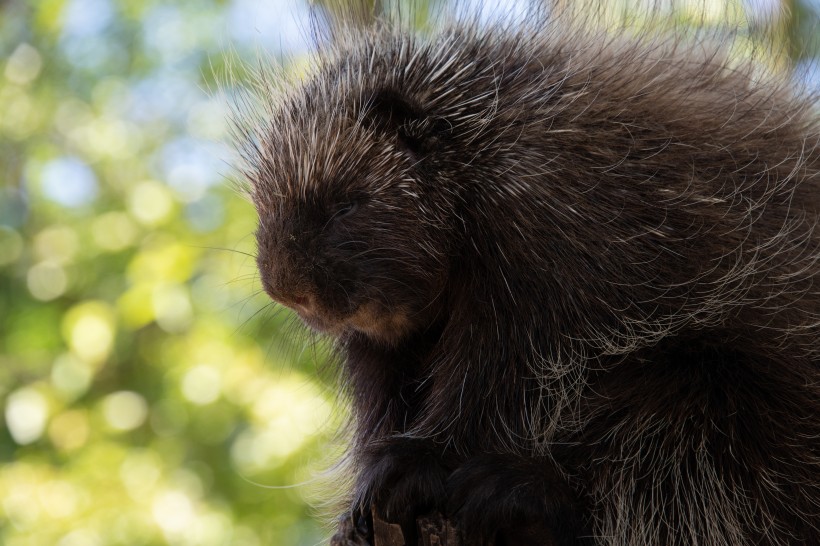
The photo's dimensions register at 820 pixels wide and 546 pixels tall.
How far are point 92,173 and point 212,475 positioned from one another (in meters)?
1.82

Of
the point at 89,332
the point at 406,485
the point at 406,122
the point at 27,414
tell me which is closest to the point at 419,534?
the point at 406,485

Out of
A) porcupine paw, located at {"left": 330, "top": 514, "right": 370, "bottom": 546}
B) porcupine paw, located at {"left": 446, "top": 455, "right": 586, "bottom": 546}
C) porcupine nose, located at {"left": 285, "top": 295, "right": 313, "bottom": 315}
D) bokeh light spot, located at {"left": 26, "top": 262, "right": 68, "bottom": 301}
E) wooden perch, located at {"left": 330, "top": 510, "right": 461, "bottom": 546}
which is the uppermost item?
porcupine nose, located at {"left": 285, "top": 295, "right": 313, "bottom": 315}

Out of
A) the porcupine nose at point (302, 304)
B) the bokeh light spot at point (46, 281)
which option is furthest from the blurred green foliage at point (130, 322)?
the porcupine nose at point (302, 304)

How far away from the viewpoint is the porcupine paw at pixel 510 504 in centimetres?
167

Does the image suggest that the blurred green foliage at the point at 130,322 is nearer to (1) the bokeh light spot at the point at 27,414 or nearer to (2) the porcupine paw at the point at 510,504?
(1) the bokeh light spot at the point at 27,414

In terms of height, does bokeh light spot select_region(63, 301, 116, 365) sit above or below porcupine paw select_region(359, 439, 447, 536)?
below

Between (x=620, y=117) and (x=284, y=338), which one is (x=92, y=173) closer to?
(x=284, y=338)

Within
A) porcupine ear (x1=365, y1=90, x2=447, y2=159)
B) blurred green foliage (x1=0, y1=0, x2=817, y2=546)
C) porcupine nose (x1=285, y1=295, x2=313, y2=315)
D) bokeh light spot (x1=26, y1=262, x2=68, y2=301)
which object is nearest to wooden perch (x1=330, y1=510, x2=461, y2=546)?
porcupine nose (x1=285, y1=295, x2=313, y2=315)

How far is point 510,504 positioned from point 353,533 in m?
0.35

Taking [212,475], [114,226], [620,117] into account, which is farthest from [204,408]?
[620,117]

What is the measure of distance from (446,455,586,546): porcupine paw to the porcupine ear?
0.67 m

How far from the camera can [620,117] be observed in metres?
1.87

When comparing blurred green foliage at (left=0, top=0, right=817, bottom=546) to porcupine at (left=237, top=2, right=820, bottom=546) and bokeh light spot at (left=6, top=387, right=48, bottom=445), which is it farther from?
porcupine at (left=237, top=2, right=820, bottom=546)

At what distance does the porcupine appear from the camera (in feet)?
5.77
